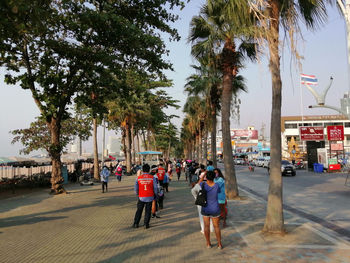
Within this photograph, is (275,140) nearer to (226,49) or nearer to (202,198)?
(202,198)

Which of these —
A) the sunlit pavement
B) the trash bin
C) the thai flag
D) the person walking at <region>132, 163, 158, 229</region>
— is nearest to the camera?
the sunlit pavement

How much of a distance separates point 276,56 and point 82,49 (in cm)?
870

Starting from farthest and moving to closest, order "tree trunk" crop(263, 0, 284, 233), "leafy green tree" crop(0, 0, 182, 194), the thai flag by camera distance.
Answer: the thai flag < "leafy green tree" crop(0, 0, 182, 194) < "tree trunk" crop(263, 0, 284, 233)

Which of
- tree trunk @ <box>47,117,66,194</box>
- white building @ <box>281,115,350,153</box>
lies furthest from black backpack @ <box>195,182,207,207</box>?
white building @ <box>281,115,350,153</box>

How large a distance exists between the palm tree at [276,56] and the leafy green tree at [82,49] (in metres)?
5.89

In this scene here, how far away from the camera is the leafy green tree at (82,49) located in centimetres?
1247

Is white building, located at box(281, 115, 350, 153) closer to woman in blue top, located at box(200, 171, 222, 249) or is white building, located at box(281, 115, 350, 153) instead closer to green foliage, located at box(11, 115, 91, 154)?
green foliage, located at box(11, 115, 91, 154)

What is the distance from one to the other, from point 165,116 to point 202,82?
25.7 metres

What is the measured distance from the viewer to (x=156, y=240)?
697 cm

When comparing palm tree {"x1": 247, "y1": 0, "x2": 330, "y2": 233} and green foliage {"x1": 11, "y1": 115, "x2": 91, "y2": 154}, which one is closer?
palm tree {"x1": 247, "y1": 0, "x2": 330, "y2": 233}

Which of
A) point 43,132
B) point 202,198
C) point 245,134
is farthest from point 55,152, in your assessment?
point 245,134

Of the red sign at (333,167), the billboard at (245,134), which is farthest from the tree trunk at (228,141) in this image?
the billboard at (245,134)

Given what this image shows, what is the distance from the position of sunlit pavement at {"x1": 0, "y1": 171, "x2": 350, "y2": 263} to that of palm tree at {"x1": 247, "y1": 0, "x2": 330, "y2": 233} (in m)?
0.59

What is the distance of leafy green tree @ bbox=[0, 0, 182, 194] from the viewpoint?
491 inches
